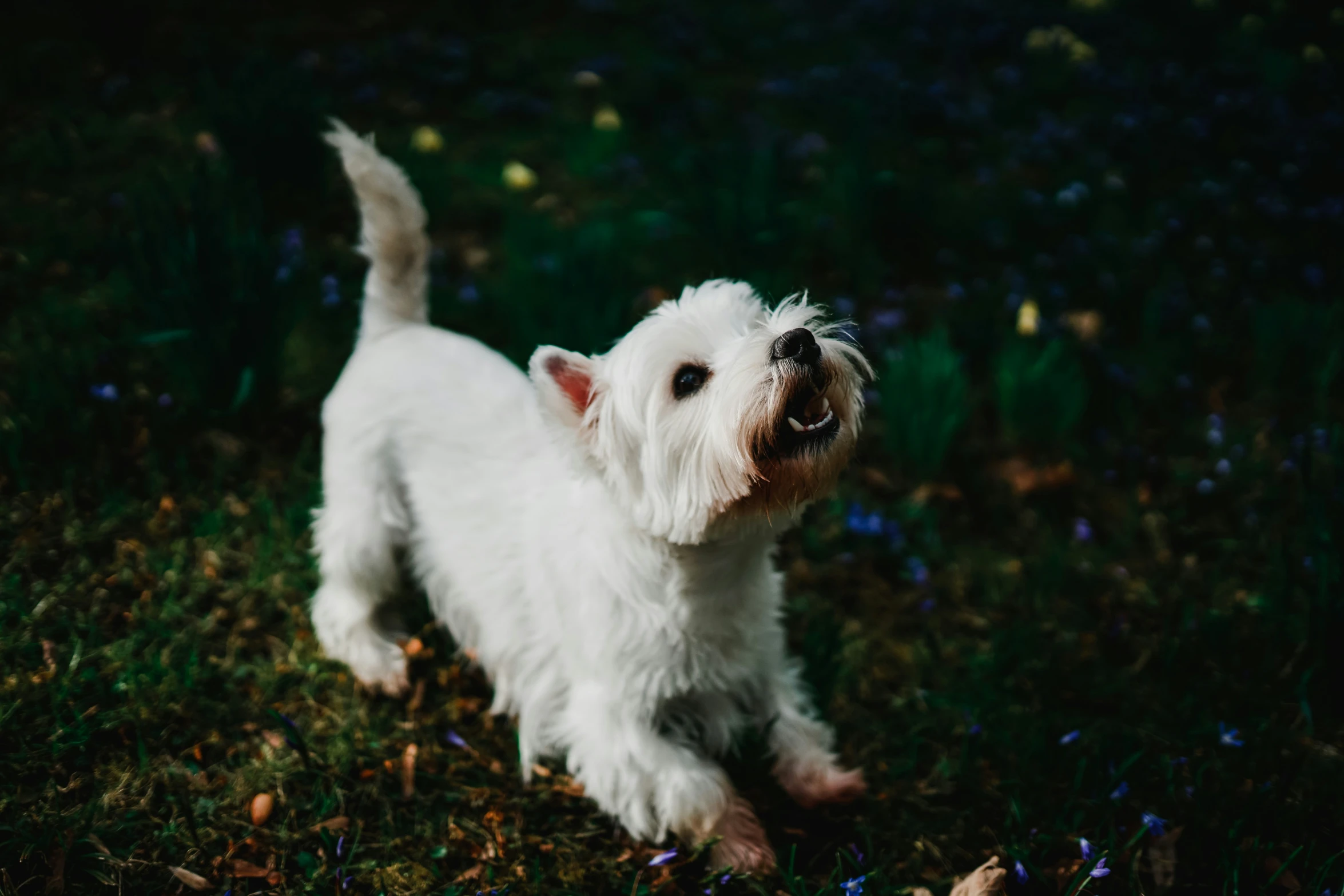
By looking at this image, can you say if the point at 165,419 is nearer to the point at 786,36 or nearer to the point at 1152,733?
the point at 1152,733

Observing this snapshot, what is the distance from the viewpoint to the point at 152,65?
17.3 ft

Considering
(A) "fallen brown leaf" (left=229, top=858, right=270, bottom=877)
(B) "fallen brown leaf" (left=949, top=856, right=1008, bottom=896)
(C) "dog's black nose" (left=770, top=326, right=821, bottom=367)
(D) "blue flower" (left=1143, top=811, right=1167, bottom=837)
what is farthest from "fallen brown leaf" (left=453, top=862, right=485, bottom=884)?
(D) "blue flower" (left=1143, top=811, right=1167, bottom=837)

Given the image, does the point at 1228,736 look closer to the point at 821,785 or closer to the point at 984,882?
the point at 984,882

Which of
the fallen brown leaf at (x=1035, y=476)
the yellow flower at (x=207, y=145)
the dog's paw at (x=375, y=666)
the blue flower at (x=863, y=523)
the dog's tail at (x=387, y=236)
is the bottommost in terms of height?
the dog's paw at (x=375, y=666)

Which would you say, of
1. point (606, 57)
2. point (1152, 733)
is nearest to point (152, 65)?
point (606, 57)

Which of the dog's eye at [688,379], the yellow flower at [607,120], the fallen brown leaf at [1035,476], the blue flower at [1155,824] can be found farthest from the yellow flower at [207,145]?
the blue flower at [1155,824]

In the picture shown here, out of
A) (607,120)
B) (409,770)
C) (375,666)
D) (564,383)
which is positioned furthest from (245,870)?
(607,120)

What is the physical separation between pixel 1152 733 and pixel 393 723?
215 centimetres

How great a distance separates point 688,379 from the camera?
1.93 m

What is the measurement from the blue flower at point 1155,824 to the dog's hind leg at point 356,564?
2.02 m

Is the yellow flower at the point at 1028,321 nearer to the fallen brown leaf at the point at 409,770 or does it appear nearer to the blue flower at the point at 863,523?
the blue flower at the point at 863,523

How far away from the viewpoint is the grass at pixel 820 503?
2225mm

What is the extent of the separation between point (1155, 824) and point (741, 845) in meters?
0.98

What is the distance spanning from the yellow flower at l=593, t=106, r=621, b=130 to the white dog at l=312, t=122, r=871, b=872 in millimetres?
2282
